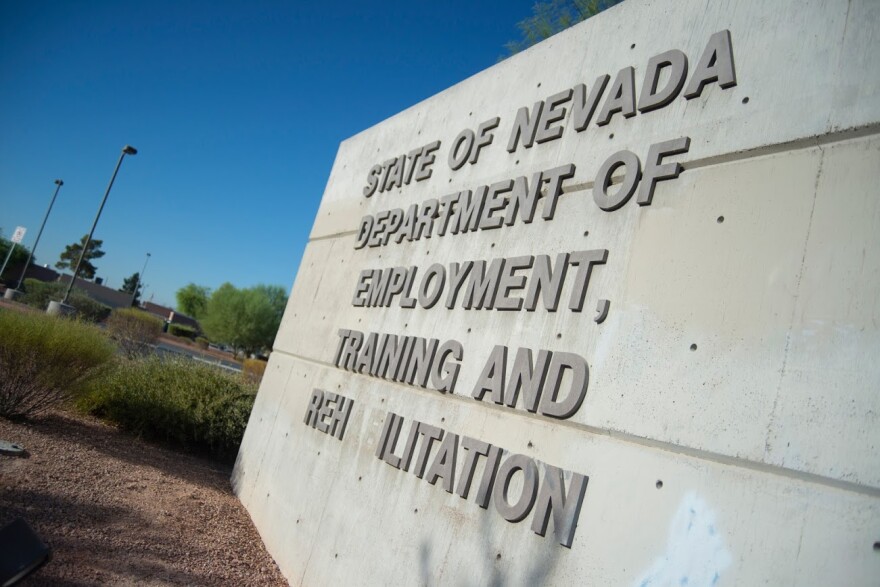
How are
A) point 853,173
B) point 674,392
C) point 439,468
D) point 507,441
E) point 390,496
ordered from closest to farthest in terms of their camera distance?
point 853,173
point 674,392
point 507,441
point 439,468
point 390,496

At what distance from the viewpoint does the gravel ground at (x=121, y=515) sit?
4.15 m

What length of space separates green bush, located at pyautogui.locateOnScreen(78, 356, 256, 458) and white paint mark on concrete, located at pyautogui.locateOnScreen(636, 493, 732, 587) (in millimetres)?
7246

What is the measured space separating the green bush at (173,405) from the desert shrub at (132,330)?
27.8ft

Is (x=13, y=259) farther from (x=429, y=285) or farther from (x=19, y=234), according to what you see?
(x=429, y=285)

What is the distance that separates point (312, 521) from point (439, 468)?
5.68 ft

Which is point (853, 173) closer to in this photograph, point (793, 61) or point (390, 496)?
point (793, 61)

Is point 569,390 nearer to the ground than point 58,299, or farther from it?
farther from it

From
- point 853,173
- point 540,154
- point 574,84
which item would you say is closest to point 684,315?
point 853,173

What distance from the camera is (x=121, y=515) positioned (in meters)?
4.97

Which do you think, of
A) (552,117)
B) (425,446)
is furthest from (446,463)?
(552,117)

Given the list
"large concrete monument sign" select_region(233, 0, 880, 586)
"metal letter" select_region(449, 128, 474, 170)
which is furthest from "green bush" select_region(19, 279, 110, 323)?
"large concrete monument sign" select_region(233, 0, 880, 586)

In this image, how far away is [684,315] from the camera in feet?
9.66

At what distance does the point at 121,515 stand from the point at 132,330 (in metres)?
14.9

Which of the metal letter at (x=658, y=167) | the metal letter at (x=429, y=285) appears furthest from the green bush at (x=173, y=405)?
the metal letter at (x=658, y=167)
